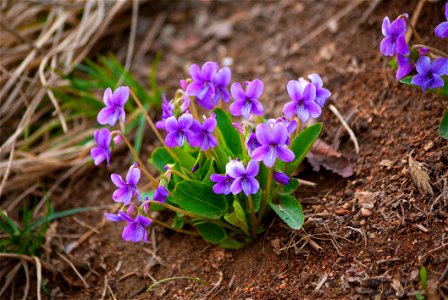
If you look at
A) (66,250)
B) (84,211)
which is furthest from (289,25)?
(66,250)

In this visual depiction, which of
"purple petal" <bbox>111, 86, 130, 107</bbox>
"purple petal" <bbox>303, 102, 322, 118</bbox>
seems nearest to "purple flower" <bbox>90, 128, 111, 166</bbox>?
"purple petal" <bbox>111, 86, 130, 107</bbox>

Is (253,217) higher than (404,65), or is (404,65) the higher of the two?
(404,65)

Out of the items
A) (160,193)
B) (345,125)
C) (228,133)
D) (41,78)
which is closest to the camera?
(160,193)

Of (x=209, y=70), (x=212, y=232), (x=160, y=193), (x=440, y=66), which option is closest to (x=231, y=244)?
(x=212, y=232)

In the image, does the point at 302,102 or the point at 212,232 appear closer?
the point at 302,102

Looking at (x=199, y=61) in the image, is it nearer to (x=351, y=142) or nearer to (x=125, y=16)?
(x=125, y=16)

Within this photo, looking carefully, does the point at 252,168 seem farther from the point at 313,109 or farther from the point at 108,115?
the point at 108,115

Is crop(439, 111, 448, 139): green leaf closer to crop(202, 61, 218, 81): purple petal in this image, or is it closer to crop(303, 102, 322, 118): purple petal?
crop(303, 102, 322, 118): purple petal
